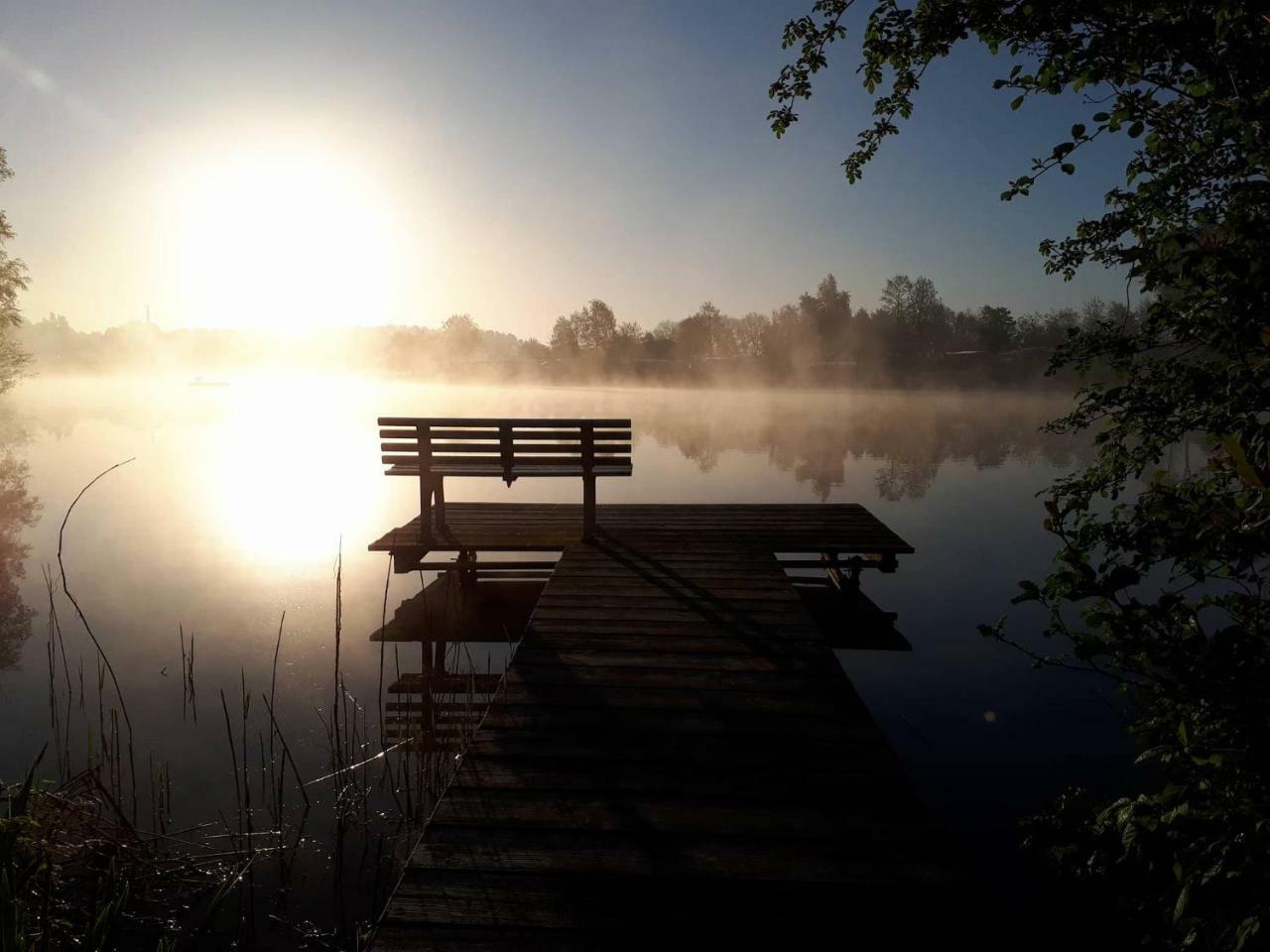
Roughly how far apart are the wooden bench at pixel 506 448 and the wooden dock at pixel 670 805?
2.52m

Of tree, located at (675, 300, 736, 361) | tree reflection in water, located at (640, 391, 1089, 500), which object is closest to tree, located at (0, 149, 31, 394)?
tree reflection in water, located at (640, 391, 1089, 500)

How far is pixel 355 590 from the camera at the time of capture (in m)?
10.9

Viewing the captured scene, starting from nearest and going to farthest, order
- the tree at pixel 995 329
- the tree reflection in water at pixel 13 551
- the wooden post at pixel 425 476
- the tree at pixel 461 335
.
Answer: the wooden post at pixel 425 476, the tree reflection in water at pixel 13 551, the tree at pixel 995 329, the tree at pixel 461 335

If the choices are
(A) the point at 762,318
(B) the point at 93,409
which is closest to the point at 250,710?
(B) the point at 93,409

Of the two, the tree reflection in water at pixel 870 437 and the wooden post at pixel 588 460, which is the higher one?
the wooden post at pixel 588 460

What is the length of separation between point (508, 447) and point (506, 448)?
0.08ft

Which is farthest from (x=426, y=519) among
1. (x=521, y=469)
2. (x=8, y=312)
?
(x=8, y=312)

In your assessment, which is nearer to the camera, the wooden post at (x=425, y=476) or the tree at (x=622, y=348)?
the wooden post at (x=425, y=476)

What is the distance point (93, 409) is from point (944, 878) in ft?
195

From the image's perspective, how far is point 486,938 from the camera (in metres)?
2.46

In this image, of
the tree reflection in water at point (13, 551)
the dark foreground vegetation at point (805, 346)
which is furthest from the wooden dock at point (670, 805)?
the dark foreground vegetation at point (805, 346)

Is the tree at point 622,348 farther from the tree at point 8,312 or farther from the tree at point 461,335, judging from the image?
the tree at point 8,312

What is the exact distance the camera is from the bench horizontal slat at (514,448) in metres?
7.97

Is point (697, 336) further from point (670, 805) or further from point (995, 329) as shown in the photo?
point (670, 805)
